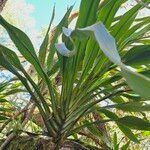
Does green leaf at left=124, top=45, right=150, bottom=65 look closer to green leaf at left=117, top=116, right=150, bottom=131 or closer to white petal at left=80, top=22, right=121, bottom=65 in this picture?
green leaf at left=117, top=116, right=150, bottom=131

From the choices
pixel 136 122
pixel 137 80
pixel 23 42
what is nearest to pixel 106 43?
pixel 137 80

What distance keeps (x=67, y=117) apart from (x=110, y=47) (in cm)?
53

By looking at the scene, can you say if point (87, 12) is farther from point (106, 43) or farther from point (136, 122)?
point (106, 43)

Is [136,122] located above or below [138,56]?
below

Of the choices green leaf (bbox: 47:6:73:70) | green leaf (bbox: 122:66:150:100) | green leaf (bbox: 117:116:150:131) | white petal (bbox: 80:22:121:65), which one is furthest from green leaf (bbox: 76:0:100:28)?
green leaf (bbox: 122:66:150:100)

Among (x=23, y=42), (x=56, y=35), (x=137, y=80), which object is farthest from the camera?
(x=56, y=35)

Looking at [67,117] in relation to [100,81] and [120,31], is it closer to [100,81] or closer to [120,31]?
[100,81]

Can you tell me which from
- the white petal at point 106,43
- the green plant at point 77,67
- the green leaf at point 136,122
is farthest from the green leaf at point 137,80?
the green leaf at point 136,122

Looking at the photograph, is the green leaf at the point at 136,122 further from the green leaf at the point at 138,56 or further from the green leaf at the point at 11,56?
the green leaf at the point at 11,56

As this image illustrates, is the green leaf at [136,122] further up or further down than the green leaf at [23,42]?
further down

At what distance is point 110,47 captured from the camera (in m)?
0.36

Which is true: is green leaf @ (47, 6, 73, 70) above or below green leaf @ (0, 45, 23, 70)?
above

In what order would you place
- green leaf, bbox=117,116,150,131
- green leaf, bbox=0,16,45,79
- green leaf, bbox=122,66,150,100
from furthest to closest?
green leaf, bbox=117,116,150,131 < green leaf, bbox=0,16,45,79 < green leaf, bbox=122,66,150,100

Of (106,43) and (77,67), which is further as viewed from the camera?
(77,67)
